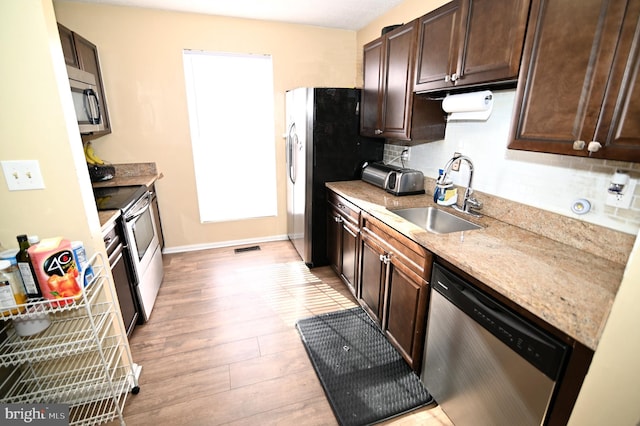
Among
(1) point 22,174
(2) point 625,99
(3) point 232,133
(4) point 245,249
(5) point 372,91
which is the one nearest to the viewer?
(2) point 625,99

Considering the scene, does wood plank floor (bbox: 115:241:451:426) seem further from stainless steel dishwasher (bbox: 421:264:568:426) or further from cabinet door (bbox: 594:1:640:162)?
cabinet door (bbox: 594:1:640:162)

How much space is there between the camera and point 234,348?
2105 millimetres

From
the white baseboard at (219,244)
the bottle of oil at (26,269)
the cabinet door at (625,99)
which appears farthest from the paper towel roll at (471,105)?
the white baseboard at (219,244)

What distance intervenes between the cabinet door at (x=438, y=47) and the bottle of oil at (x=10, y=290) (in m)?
2.38

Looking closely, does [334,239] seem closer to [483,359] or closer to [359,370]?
[359,370]

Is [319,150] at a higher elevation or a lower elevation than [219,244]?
higher

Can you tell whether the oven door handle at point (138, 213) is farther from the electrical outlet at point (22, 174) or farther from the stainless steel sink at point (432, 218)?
the stainless steel sink at point (432, 218)

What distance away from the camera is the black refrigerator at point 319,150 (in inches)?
109

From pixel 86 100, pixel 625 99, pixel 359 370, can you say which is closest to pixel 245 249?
pixel 86 100

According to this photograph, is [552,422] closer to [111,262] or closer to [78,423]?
[78,423]

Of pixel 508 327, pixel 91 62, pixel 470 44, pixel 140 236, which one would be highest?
pixel 91 62

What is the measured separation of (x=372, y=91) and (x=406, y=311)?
189cm

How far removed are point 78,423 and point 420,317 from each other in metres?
1.89

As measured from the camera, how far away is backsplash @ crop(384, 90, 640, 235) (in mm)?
1372
